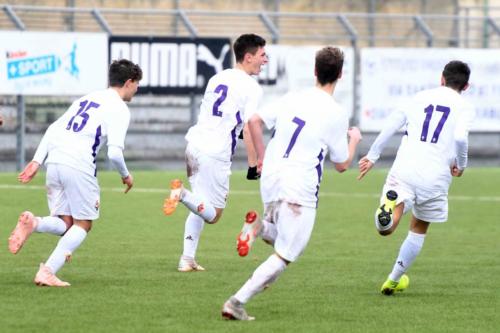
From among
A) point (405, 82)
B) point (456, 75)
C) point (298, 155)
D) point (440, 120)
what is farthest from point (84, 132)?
point (405, 82)

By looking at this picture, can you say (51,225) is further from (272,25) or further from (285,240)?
(272,25)

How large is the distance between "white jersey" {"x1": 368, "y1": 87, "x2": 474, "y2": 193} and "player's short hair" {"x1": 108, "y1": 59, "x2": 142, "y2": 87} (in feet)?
6.73

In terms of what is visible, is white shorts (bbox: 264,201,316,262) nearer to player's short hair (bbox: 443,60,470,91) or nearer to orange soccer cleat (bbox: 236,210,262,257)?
orange soccer cleat (bbox: 236,210,262,257)

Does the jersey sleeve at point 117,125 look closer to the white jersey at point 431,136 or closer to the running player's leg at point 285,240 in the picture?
the running player's leg at point 285,240

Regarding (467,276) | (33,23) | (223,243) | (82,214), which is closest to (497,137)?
(33,23)

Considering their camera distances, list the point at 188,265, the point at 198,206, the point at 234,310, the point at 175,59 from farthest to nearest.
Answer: the point at 175,59, the point at 188,265, the point at 198,206, the point at 234,310

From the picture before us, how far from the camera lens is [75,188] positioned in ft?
33.9

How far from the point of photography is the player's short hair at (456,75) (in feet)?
34.1

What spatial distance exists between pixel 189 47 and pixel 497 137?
8.02 metres

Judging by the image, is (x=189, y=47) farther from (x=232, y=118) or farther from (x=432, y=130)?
(x=432, y=130)

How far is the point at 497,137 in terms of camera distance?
29000mm

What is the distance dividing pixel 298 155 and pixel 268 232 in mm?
561

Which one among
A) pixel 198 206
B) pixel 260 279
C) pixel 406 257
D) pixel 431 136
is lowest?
pixel 406 257

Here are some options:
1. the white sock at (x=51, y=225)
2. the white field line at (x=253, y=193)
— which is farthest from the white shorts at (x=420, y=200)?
the white field line at (x=253, y=193)
